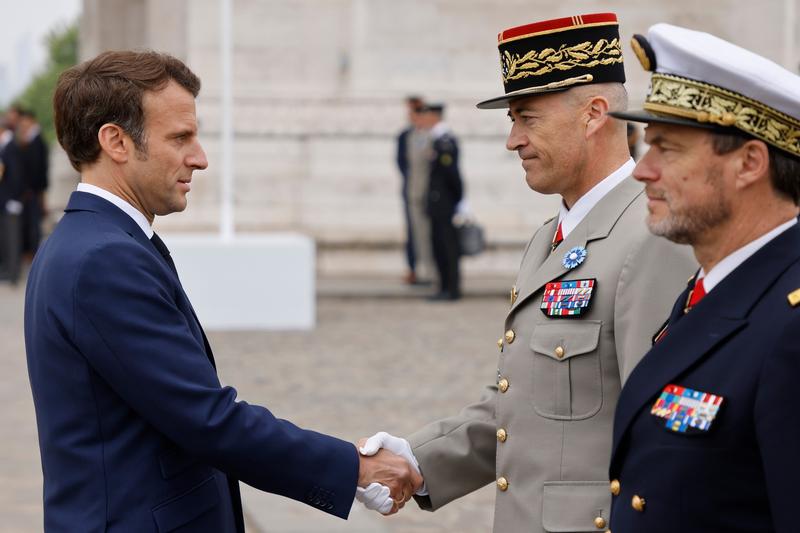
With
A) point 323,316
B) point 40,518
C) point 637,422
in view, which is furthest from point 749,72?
point 323,316

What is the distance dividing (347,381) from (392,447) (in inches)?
218

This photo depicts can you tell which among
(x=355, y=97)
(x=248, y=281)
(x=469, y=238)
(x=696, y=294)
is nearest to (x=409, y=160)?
(x=469, y=238)

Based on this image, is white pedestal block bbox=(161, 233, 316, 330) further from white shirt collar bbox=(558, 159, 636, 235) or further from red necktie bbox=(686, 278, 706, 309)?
red necktie bbox=(686, 278, 706, 309)

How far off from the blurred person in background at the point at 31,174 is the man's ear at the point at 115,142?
1444 centimetres

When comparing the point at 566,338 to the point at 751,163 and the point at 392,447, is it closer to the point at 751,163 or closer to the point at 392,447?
the point at 392,447

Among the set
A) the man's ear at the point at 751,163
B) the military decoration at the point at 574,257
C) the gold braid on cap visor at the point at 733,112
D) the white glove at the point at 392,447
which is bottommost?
the white glove at the point at 392,447

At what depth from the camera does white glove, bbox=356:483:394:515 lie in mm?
3453

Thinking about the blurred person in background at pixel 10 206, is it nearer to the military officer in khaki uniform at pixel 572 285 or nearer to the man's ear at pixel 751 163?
the military officer in khaki uniform at pixel 572 285

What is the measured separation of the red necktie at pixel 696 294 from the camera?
8.10 feet

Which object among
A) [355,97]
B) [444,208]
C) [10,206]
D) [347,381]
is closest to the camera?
[347,381]

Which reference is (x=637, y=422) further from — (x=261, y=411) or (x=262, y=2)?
(x=262, y=2)

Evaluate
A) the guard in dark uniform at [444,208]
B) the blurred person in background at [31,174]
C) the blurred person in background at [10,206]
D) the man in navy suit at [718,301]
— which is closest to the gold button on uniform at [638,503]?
the man in navy suit at [718,301]

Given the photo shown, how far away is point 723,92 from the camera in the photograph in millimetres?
2352

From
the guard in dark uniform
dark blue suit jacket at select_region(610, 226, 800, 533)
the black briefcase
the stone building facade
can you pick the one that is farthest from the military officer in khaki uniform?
the stone building facade
